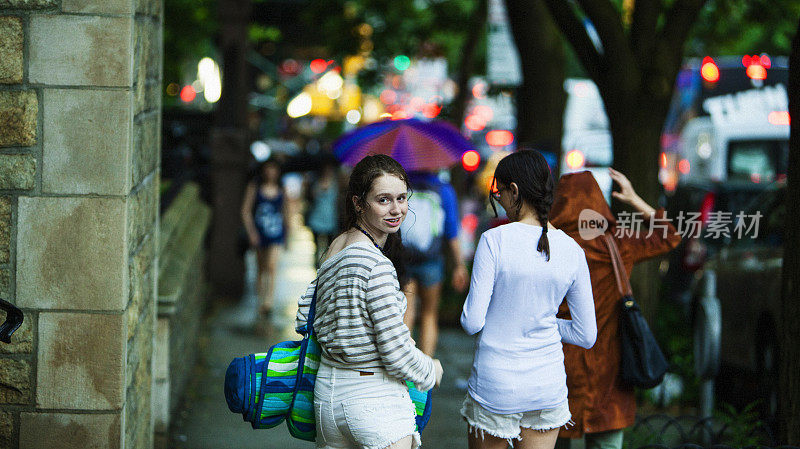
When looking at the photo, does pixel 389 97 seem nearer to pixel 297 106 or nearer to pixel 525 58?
pixel 297 106

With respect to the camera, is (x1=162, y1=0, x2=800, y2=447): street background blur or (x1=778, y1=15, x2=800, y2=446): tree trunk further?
(x1=162, y1=0, x2=800, y2=447): street background blur

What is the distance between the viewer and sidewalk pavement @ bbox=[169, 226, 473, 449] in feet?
21.5

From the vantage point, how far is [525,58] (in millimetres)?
9984

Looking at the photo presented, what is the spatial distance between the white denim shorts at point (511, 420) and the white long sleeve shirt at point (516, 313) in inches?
1.9

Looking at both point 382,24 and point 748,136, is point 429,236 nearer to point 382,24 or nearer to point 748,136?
point 382,24

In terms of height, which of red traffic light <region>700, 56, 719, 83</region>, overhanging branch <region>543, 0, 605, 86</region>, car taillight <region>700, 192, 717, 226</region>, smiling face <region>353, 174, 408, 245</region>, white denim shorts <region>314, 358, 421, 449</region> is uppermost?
red traffic light <region>700, 56, 719, 83</region>

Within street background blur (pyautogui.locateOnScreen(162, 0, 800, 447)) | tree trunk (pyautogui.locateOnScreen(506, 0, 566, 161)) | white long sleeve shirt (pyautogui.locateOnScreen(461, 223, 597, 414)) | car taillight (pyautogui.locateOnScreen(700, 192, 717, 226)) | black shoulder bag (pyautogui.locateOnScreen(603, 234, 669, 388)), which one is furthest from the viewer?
car taillight (pyautogui.locateOnScreen(700, 192, 717, 226))

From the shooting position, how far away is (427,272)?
7.75 meters

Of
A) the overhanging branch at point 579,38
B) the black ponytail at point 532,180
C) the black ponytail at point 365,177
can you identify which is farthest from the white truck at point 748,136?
the black ponytail at point 365,177

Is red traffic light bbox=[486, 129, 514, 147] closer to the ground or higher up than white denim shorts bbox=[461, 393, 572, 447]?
higher up

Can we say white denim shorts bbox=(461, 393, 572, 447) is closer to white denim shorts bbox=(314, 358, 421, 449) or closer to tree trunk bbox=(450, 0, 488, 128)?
white denim shorts bbox=(314, 358, 421, 449)

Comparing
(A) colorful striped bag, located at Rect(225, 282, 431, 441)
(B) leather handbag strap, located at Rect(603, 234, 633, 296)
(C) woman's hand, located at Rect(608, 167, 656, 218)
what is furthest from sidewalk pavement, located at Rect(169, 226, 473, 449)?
(A) colorful striped bag, located at Rect(225, 282, 431, 441)

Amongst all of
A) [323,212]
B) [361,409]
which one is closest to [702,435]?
[361,409]

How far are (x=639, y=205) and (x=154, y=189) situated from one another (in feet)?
7.64
